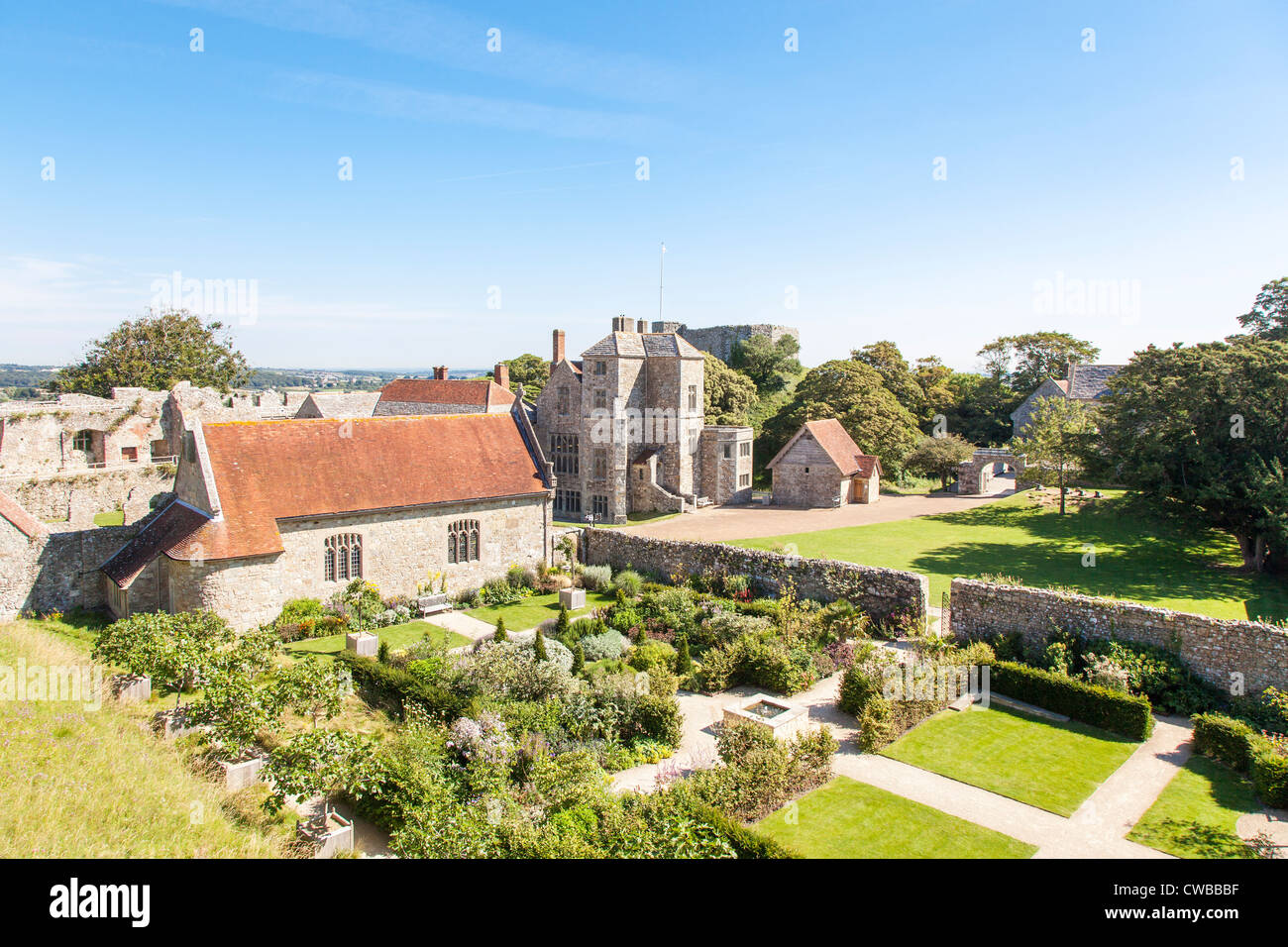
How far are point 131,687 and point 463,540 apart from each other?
1306 centimetres

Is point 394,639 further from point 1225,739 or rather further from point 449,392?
point 449,392

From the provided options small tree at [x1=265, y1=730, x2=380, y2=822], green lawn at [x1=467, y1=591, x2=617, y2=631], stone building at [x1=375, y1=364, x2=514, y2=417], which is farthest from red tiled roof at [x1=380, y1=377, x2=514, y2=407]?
small tree at [x1=265, y1=730, x2=380, y2=822]

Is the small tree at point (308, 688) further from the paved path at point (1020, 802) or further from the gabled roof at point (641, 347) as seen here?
the gabled roof at point (641, 347)

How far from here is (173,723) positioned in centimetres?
1574

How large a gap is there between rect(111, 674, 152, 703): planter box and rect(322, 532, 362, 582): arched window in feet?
27.2

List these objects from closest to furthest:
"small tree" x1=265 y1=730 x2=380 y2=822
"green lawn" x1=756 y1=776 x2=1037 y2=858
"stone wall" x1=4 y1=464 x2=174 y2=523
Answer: "small tree" x1=265 y1=730 x2=380 y2=822 < "green lawn" x1=756 y1=776 x2=1037 y2=858 < "stone wall" x1=4 y1=464 x2=174 y2=523

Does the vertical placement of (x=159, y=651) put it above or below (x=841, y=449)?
below

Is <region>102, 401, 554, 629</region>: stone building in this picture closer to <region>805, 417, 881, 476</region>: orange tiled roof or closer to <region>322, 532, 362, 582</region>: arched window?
<region>322, 532, 362, 582</region>: arched window

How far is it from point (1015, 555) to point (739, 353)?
1656 inches

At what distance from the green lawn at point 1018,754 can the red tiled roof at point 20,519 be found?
26574 millimetres

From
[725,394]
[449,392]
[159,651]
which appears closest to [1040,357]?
[725,394]

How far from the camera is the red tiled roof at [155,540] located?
24.1 m

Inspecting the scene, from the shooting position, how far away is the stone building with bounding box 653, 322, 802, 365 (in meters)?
72.6

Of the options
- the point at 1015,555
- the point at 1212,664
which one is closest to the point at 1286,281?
the point at 1015,555
